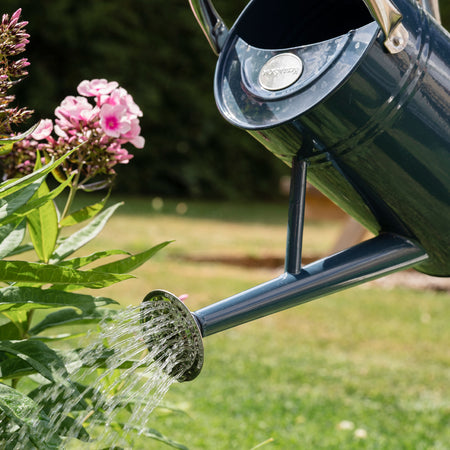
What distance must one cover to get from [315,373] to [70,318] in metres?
2.44

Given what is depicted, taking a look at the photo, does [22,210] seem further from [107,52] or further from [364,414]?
[107,52]

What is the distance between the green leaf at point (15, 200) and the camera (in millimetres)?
1125

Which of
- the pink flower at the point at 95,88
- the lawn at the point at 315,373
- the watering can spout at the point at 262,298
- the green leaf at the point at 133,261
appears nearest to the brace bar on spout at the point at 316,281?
the watering can spout at the point at 262,298

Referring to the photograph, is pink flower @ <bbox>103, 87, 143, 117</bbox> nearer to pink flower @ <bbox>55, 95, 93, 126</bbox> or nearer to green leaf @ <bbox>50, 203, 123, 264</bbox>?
pink flower @ <bbox>55, 95, 93, 126</bbox>

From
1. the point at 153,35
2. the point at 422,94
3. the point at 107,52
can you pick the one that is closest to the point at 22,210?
the point at 422,94

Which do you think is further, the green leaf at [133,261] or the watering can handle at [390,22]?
the green leaf at [133,261]

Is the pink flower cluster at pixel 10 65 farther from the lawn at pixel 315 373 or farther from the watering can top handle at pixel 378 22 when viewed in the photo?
the lawn at pixel 315 373

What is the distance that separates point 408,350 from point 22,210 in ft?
10.8

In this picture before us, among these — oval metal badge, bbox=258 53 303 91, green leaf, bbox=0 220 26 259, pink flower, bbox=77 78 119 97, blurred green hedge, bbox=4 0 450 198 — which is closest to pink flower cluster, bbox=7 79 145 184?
pink flower, bbox=77 78 119 97

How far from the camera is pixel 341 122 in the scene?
117 centimetres

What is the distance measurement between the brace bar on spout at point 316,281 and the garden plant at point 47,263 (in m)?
0.17

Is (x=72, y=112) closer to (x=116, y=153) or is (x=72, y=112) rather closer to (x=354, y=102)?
(x=116, y=153)

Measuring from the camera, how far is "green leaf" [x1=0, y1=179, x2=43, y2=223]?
3.69 feet

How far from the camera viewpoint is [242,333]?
4.41 metres
